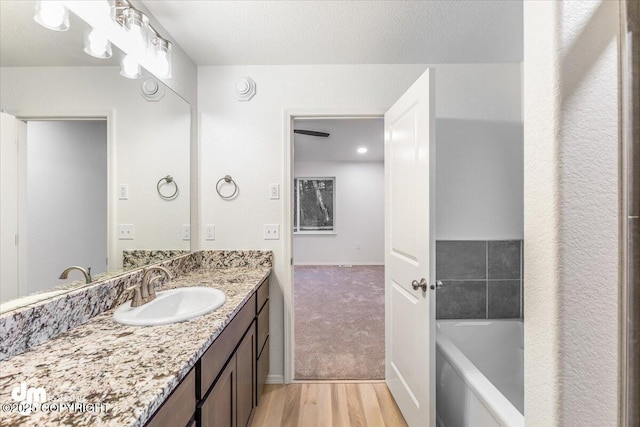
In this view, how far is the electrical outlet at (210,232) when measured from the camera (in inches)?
79.2

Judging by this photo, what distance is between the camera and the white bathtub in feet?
3.61

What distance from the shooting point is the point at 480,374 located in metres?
1.25

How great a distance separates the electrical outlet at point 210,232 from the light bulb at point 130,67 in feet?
3.37

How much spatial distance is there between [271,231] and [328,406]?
1227 mm

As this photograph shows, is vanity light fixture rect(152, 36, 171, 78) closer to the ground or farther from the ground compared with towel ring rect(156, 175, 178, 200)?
farther from the ground

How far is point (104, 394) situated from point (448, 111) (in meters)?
2.30

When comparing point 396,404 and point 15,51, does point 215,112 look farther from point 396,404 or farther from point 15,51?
point 396,404

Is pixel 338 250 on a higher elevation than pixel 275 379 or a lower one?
higher

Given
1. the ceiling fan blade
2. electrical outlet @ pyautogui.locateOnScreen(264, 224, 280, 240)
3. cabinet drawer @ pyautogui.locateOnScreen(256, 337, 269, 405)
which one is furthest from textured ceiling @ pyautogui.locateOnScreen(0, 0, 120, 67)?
the ceiling fan blade

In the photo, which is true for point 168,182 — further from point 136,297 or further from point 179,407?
point 179,407

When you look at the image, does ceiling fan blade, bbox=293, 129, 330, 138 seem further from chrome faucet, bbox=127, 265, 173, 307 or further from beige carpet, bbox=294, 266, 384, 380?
chrome faucet, bbox=127, 265, 173, 307

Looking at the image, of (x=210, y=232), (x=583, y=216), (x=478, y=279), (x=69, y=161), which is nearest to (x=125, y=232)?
(x=69, y=161)

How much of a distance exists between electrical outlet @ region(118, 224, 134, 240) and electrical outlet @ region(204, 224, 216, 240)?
603 mm

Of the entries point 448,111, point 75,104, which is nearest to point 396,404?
point 448,111
